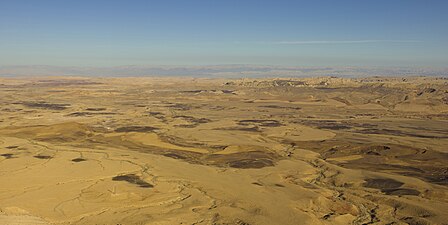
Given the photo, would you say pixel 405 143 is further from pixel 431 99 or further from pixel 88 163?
pixel 431 99

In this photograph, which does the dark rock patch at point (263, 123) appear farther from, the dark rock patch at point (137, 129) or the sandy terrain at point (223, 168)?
the dark rock patch at point (137, 129)

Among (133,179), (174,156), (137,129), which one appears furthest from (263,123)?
(133,179)

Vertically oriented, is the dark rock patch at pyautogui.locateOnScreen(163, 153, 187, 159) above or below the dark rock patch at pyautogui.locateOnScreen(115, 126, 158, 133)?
above

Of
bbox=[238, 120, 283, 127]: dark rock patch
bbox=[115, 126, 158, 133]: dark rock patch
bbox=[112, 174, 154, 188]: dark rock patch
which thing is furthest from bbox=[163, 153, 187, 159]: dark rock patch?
bbox=[238, 120, 283, 127]: dark rock patch

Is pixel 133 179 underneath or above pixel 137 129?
above

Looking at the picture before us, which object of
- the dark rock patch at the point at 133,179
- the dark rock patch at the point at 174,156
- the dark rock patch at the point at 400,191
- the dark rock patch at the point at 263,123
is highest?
the dark rock patch at the point at 400,191

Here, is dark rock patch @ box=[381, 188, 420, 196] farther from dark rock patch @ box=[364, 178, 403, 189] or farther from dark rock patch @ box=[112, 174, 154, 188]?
dark rock patch @ box=[112, 174, 154, 188]

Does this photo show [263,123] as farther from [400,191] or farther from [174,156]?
[400,191]

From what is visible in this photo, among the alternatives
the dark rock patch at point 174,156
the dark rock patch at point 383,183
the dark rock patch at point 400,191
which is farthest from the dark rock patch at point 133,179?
the dark rock patch at point 400,191
